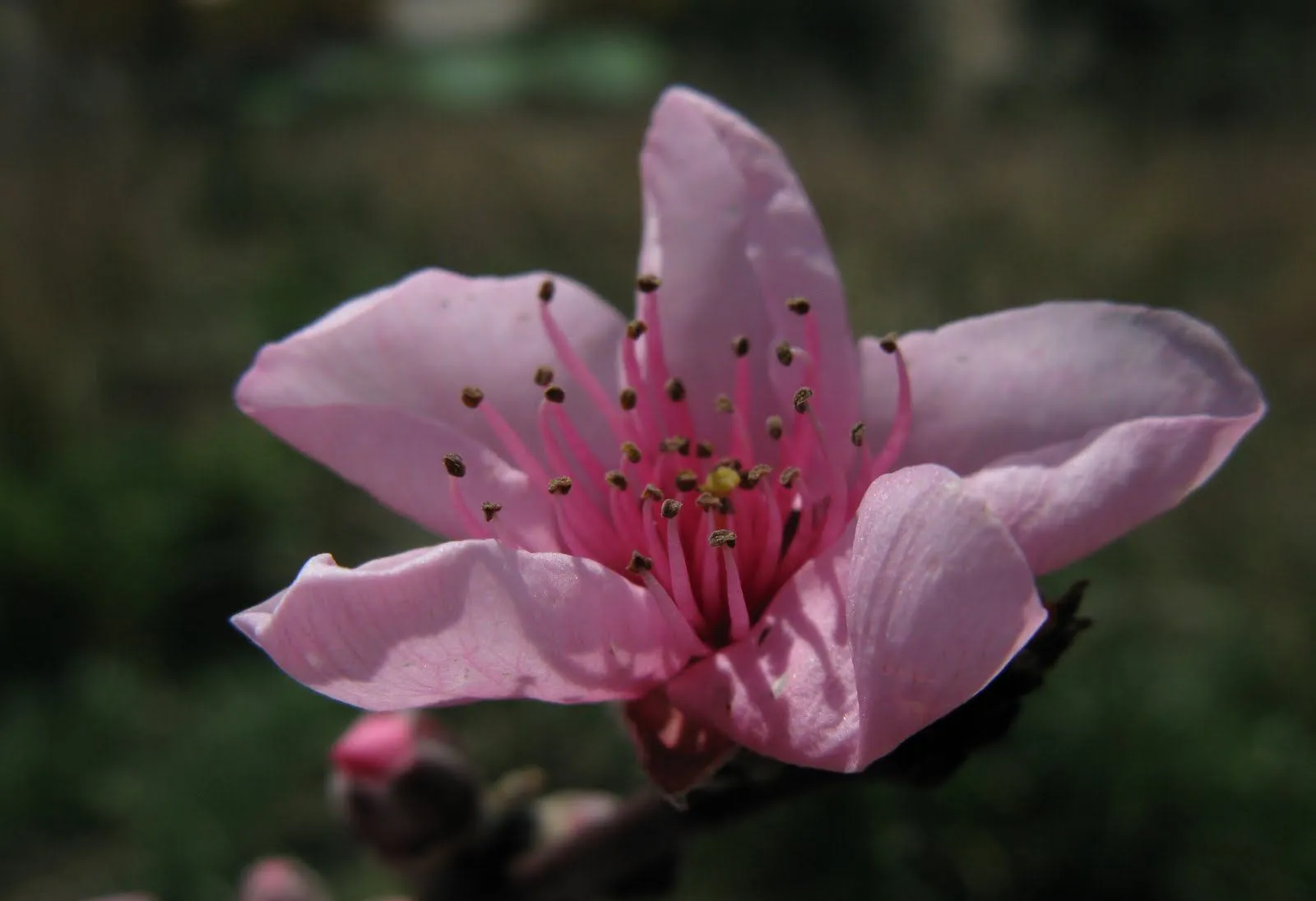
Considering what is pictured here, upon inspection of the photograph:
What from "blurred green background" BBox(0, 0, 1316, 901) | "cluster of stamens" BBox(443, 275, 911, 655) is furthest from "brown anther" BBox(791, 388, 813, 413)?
"blurred green background" BBox(0, 0, 1316, 901)

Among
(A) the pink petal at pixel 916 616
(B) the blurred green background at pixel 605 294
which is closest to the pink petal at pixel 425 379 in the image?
(A) the pink petal at pixel 916 616

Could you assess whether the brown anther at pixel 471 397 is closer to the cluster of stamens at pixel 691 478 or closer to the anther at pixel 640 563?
the cluster of stamens at pixel 691 478

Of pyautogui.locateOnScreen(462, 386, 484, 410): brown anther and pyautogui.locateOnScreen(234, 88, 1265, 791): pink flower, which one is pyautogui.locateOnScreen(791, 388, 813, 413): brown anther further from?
pyautogui.locateOnScreen(462, 386, 484, 410): brown anther

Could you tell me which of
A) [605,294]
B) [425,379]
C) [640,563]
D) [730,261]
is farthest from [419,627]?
[605,294]

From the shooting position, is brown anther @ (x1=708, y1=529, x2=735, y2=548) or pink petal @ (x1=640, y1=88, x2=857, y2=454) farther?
pink petal @ (x1=640, y1=88, x2=857, y2=454)

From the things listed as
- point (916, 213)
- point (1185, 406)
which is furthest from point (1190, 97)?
point (1185, 406)

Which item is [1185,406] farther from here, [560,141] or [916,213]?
[560,141]
